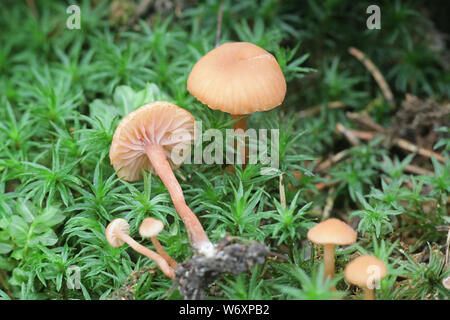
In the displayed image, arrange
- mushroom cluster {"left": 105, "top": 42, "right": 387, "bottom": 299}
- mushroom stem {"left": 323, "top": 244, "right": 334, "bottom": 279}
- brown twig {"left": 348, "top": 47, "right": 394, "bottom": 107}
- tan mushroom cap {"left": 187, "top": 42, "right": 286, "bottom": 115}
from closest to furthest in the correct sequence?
1. mushroom cluster {"left": 105, "top": 42, "right": 387, "bottom": 299}
2. mushroom stem {"left": 323, "top": 244, "right": 334, "bottom": 279}
3. tan mushroom cap {"left": 187, "top": 42, "right": 286, "bottom": 115}
4. brown twig {"left": 348, "top": 47, "right": 394, "bottom": 107}

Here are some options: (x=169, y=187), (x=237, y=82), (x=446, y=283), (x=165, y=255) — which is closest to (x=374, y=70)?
(x=237, y=82)

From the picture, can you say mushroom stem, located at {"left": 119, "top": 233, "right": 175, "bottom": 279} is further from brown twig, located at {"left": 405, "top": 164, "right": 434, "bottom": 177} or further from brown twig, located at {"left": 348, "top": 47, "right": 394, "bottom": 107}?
brown twig, located at {"left": 348, "top": 47, "right": 394, "bottom": 107}

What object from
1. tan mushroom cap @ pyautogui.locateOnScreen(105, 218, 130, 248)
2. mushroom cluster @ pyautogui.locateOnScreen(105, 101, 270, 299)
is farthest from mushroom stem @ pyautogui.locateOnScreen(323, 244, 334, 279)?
tan mushroom cap @ pyautogui.locateOnScreen(105, 218, 130, 248)

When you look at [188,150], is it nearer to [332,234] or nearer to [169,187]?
[169,187]
